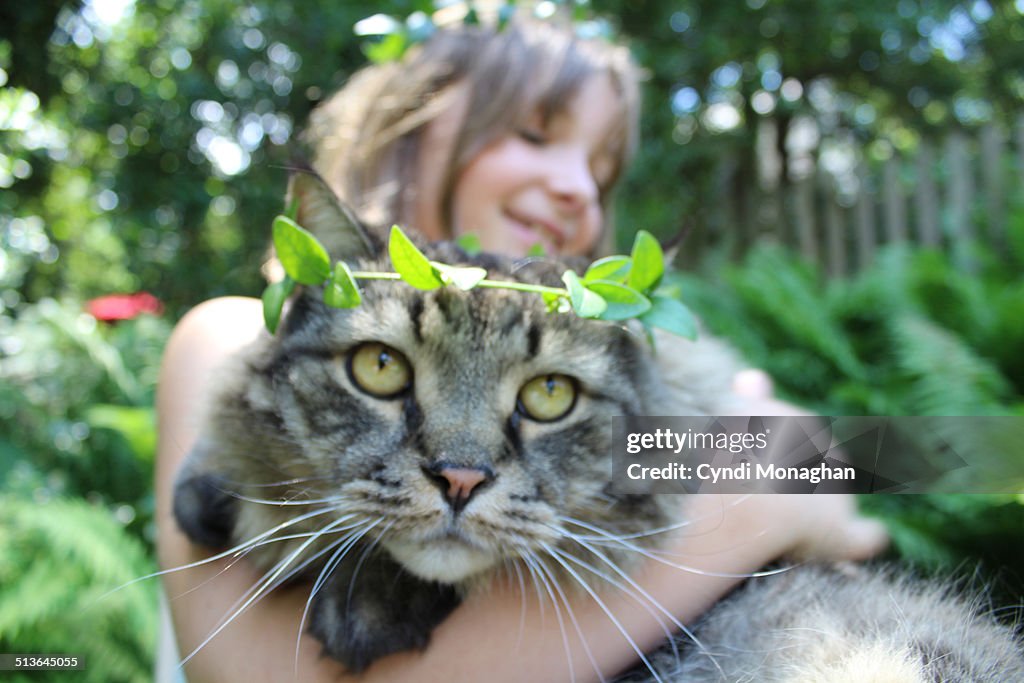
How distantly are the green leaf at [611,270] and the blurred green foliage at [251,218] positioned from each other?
23 cm

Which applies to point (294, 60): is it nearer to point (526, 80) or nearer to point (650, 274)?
point (526, 80)

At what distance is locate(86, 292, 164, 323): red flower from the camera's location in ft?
15.4

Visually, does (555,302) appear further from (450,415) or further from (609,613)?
(609,613)

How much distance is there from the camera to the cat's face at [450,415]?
970 mm

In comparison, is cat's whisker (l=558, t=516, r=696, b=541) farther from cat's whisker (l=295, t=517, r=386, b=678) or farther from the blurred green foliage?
the blurred green foliage

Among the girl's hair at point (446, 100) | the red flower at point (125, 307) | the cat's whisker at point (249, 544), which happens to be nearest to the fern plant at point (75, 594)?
the cat's whisker at point (249, 544)

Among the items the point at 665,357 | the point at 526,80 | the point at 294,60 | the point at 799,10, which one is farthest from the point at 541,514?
the point at 799,10

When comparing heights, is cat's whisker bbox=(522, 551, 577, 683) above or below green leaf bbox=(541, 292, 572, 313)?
below

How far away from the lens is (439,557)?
995 millimetres

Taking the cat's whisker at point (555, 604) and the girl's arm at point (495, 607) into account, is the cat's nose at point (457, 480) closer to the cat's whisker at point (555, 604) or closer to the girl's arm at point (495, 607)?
the cat's whisker at point (555, 604)

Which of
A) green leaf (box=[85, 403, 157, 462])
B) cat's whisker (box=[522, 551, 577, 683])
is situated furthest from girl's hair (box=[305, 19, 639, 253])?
green leaf (box=[85, 403, 157, 462])

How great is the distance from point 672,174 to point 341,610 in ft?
16.4

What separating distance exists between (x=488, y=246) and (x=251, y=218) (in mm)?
3140

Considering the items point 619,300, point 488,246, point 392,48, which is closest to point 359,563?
point 619,300
